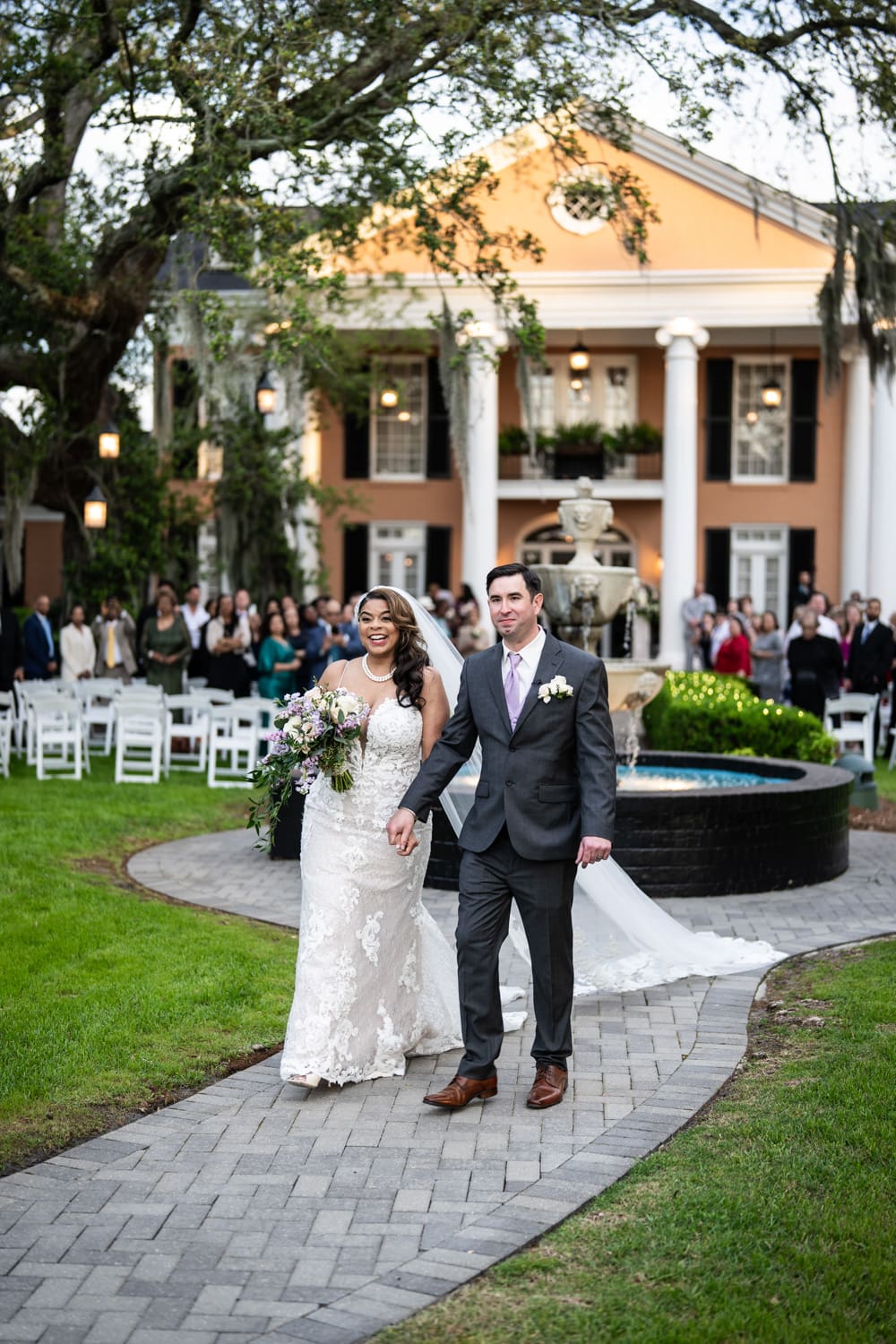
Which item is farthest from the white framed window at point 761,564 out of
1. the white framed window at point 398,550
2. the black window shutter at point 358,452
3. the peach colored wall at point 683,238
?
the black window shutter at point 358,452

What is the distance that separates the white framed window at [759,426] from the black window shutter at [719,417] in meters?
0.27

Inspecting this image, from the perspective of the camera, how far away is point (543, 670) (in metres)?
5.43

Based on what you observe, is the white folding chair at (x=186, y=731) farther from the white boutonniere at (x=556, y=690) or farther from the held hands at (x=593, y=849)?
the held hands at (x=593, y=849)

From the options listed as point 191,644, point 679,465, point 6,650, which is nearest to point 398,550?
point 679,465

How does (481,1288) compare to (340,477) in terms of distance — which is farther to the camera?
(340,477)

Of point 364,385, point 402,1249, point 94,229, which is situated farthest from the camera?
point 364,385

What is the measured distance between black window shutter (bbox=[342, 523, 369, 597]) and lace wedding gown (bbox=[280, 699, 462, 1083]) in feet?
84.9

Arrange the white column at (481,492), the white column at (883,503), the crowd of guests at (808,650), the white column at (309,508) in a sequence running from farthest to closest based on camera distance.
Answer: the white column at (481,492), the white column at (883,503), the white column at (309,508), the crowd of guests at (808,650)

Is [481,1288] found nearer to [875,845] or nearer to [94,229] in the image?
[875,845]

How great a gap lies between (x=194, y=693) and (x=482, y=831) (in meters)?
10.6

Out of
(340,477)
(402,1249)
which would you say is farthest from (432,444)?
(402,1249)

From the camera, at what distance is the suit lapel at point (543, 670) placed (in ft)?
17.7

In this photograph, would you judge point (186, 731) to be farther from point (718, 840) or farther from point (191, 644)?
point (718, 840)

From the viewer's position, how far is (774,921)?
884cm
